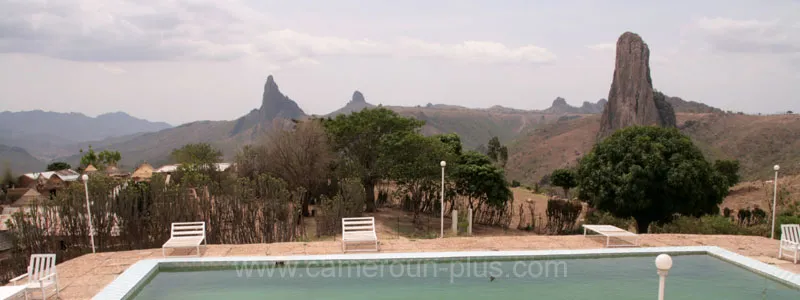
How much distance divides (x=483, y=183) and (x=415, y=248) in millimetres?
8842

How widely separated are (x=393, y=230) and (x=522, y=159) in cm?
4700

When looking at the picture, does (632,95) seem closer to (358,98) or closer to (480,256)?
(480,256)

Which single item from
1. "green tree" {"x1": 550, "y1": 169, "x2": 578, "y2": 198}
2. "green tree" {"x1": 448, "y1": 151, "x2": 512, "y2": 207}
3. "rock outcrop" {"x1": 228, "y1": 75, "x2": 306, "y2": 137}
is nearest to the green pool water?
"green tree" {"x1": 448, "y1": 151, "x2": 512, "y2": 207}

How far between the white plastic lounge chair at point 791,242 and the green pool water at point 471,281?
943mm

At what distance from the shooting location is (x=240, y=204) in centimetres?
1049

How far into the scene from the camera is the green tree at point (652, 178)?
14062mm

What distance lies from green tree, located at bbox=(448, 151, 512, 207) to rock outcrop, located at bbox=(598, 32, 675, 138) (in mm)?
52711

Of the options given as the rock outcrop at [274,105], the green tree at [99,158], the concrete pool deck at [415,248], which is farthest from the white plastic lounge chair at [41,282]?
the rock outcrop at [274,105]

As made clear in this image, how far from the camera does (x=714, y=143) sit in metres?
49.7

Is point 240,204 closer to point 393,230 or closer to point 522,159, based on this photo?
point 393,230

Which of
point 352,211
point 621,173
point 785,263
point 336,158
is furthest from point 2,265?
point 621,173

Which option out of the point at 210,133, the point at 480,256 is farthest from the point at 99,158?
the point at 210,133

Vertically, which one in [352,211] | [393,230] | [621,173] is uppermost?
[621,173]

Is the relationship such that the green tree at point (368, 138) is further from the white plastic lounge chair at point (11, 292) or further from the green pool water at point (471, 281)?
the white plastic lounge chair at point (11, 292)
